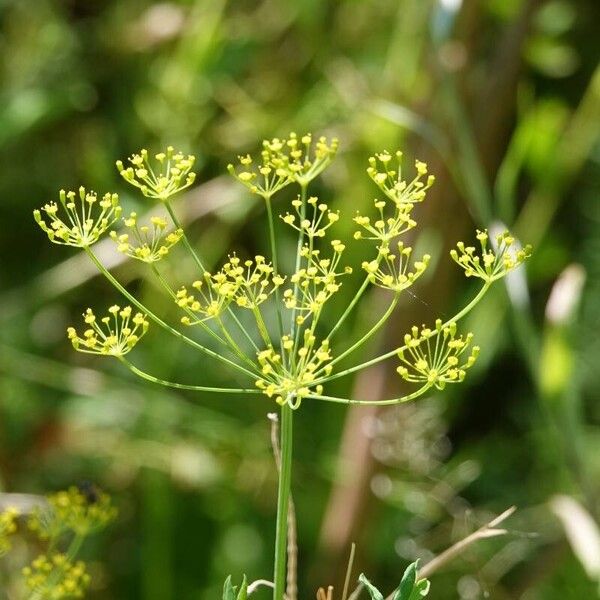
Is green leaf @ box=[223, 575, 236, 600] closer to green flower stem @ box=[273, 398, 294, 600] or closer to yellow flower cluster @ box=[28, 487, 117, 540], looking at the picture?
A: green flower stem @ box=[273, 398, 294, 600]

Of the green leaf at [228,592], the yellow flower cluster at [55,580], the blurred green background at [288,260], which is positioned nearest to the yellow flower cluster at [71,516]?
the yellow flower cluster at [55,580]

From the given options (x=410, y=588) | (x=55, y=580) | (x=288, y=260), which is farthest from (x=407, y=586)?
(x=288, y=260)

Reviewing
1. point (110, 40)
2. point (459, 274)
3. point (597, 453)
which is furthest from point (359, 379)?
point (110, 40)

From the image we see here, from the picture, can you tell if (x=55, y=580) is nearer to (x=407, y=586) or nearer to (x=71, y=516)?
(x=71, y=516)

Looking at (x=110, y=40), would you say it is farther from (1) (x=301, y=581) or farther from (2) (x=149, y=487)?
(1) (x=301, y=581)

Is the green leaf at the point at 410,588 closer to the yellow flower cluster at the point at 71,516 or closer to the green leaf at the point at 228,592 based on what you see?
the green leaf at the point at 228,592

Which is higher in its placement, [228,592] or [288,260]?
[288,260]

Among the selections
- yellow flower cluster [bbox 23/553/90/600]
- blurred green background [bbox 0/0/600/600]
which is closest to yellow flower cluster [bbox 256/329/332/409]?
yellow flower cluster [bbox 23/553/90/600]

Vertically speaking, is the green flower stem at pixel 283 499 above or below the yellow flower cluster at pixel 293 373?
below

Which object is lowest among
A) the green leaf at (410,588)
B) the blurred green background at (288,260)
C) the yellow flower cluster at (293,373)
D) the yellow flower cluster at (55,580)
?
the green leaf at (410,588)
